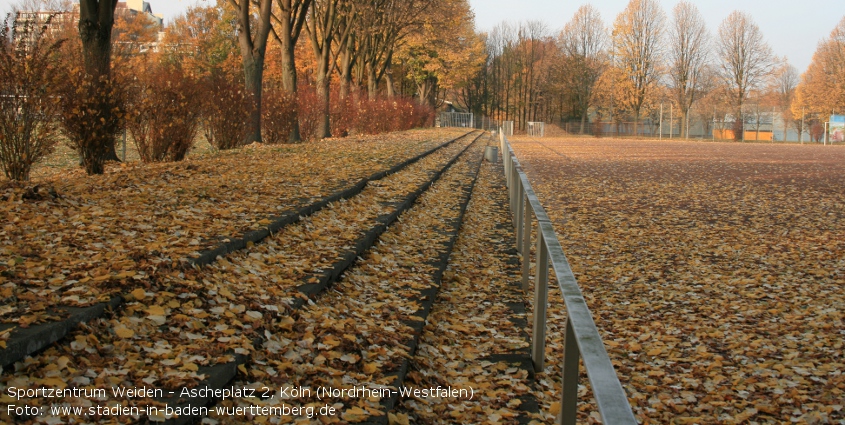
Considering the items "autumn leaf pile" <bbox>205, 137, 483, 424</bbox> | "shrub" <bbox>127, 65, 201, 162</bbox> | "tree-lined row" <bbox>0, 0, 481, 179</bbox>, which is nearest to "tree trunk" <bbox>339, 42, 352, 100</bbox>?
"tree-lined row" <bbox>0, 0, 481, 179</bbox>

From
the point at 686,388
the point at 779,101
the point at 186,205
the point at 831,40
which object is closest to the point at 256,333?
the point at 686,388

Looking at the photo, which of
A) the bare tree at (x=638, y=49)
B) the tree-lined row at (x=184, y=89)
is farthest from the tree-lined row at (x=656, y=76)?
the tree-lined row at (x=184, y=89)

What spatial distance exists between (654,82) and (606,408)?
73.5 m

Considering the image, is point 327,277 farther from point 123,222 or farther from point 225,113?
Answer: point 225,113

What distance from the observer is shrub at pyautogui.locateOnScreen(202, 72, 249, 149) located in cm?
1662

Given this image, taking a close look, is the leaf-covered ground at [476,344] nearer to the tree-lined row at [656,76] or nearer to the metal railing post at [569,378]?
the metal railing post at [569,378]

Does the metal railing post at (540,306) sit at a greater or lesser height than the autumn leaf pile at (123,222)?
lesser

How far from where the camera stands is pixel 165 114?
1368 cm

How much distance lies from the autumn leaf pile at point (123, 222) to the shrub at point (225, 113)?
5.70m

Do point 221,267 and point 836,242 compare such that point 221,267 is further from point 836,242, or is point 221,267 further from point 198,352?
point 836,242

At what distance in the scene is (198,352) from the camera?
3.83 metres

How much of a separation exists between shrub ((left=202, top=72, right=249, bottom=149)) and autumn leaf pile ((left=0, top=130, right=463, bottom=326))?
5.70 m

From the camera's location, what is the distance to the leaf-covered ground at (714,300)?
4664mm

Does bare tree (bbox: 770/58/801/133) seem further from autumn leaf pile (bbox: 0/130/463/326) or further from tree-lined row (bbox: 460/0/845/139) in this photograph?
autumn leaf pile (bbox: 0/130/463/326)
